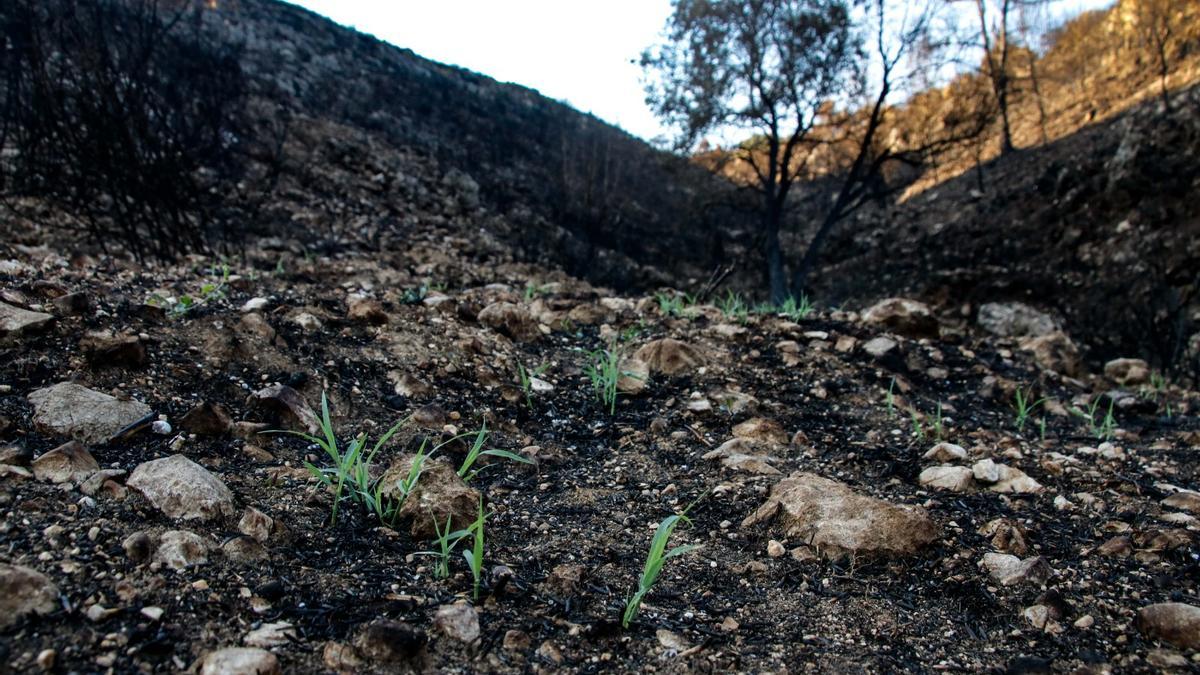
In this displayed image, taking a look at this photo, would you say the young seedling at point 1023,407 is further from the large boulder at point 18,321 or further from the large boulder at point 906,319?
the large boulder at point 18,321

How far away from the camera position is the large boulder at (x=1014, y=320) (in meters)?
7.45

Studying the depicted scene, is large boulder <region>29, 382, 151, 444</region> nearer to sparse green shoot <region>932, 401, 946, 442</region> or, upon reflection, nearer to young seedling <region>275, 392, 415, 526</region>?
young seedling <region>275, 392, 415, 526</region>

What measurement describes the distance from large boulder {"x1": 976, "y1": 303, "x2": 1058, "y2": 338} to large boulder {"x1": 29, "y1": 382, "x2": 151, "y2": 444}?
26.5ft

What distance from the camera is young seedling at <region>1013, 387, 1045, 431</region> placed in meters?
2.41

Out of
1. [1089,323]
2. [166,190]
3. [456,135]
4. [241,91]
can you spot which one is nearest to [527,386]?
[166,190]

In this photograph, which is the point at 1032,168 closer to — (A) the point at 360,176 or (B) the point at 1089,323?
(B) the point at 1089,323

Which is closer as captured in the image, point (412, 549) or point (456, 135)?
point (412, 549)

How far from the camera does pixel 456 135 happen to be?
1366cm

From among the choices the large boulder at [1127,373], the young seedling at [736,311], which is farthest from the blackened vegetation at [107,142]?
the large boulder at [1127,373]

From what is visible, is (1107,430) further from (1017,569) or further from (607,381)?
(607,381)

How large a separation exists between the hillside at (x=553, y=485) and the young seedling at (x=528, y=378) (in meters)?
0.02

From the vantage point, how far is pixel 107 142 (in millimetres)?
3426

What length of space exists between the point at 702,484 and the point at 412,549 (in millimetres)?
798

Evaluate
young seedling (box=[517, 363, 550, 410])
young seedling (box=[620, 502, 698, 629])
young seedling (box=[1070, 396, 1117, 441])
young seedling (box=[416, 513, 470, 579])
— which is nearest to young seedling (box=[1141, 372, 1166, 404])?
young seedling (box=[1070, 396, 1117, 441])
